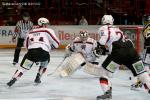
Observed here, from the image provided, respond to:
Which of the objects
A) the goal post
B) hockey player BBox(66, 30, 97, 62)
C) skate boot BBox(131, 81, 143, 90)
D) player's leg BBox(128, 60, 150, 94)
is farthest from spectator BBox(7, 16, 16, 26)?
player's leg BBox(128, 60, 150, 94)

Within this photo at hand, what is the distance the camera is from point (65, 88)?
330 inches

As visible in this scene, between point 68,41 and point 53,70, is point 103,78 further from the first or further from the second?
point 68,41

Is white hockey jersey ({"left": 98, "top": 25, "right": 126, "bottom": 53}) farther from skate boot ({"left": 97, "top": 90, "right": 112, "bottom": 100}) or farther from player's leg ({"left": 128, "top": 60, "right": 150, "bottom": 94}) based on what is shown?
skate boot ({"left": 97, "top": 90, "right": 112, "bottom": 100})

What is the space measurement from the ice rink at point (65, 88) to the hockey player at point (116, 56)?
57cm

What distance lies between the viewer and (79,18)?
18.5 m

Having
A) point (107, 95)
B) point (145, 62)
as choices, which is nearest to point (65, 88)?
point (145, 62)

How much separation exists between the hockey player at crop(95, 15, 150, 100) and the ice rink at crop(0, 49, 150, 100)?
57cm

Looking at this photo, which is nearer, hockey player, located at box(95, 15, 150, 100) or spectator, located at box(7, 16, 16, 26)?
hockey player, located at box(95, 15, 150, 100)

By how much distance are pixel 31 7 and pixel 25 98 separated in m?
11.6

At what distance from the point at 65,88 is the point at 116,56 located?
1.76 meters

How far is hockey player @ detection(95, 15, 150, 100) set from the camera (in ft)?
22.4

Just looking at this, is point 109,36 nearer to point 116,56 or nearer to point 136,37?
point 116,56

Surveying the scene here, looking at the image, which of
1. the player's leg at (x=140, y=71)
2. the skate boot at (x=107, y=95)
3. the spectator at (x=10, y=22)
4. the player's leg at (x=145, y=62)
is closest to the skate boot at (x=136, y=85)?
the player's leg at (x=145, y=62)

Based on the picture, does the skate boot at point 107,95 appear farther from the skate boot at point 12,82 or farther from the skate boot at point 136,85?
the skate boot at point 12,82
